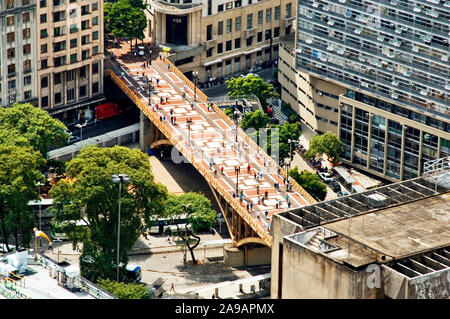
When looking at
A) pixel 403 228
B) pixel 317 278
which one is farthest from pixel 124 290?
pixel 403 228

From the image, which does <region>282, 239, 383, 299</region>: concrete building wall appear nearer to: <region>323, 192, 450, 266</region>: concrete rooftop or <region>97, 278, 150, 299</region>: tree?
<region>323, 192, 450, 266</region>: concrete rooftop

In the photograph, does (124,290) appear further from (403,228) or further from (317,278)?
(403,228)

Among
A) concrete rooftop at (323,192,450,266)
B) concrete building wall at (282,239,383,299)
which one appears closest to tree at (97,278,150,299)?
concrete building wall at (282,239,383,299)

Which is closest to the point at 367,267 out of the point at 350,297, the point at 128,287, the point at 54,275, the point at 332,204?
the point at 350,297

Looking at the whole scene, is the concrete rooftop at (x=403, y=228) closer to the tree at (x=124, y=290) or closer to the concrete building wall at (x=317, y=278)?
the concrete building wall at (x=317, y=278)

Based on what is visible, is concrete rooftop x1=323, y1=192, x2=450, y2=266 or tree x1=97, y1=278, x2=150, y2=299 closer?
concrete rooftop x1=323, y1=192, x2=450, y2=266

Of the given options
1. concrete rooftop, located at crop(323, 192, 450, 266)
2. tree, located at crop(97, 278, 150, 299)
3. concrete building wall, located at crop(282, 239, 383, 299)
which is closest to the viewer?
concrete building wall, located at crop(282, 239, 383, 299)

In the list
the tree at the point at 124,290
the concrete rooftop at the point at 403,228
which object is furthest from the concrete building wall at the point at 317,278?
the tree at the point at 124,290

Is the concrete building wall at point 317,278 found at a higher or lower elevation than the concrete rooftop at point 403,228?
lower

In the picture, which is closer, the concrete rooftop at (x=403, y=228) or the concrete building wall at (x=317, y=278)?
the concrete building wall at (x=317, y=278)
